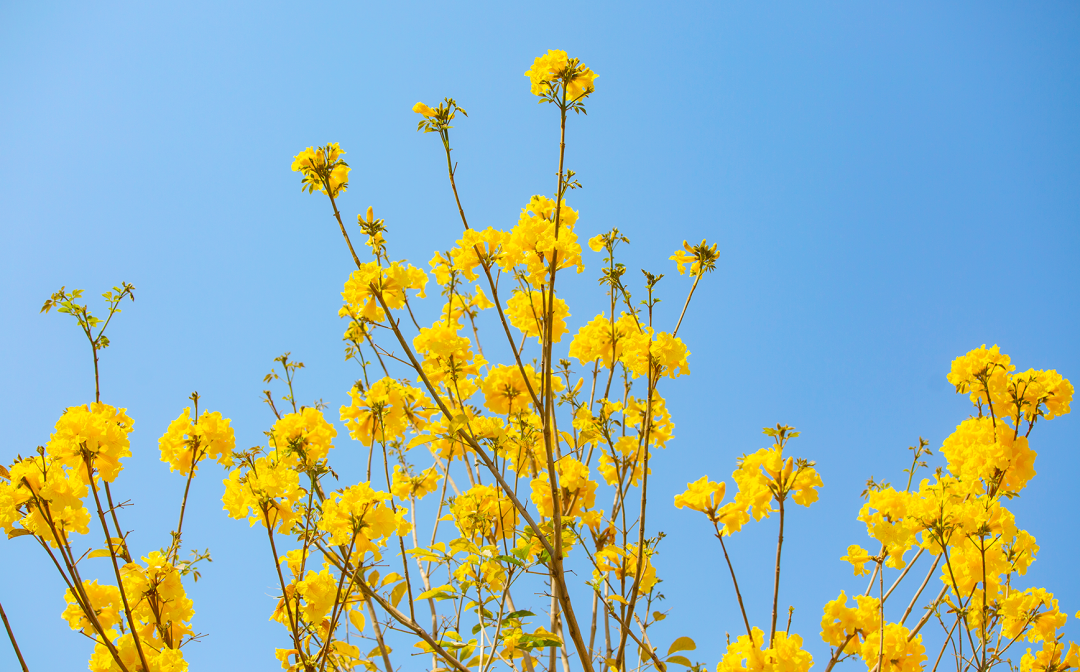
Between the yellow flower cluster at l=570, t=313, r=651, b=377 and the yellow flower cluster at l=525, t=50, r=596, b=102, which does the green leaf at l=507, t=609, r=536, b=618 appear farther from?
the yellow flower cluster at l=525, t=50, r=596, b=102

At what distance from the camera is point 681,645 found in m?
2.65

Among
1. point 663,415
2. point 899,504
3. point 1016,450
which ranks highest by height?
point 663,415

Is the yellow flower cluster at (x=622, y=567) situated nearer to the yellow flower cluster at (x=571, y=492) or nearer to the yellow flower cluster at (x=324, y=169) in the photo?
the yellow flower cluster at (x=571, y=492)

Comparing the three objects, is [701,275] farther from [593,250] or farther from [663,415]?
[663,415]

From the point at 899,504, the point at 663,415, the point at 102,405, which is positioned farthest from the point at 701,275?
the point at 102,405

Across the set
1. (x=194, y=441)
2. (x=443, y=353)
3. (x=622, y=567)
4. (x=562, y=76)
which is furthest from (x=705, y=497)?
(x=194, y=441)

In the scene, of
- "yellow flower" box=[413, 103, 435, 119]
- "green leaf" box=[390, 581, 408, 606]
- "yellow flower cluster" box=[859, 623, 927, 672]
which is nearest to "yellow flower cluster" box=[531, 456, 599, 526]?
"green leaf" box=[390, 581, 408, 606]

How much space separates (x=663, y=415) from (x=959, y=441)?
4.95 feet

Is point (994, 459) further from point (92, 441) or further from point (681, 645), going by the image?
point (92, 441)

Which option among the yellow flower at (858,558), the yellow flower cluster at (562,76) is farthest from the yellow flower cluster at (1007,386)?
the yellow flower cluster at (562,76)

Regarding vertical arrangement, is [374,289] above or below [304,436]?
above

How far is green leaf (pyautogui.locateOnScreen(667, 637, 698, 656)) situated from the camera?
263cm

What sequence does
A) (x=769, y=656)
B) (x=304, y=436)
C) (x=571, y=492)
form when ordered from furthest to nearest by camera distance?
(x=571, y=492)
(x=304, y=436)
(x=769, y=656)

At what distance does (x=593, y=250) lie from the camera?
299cm
